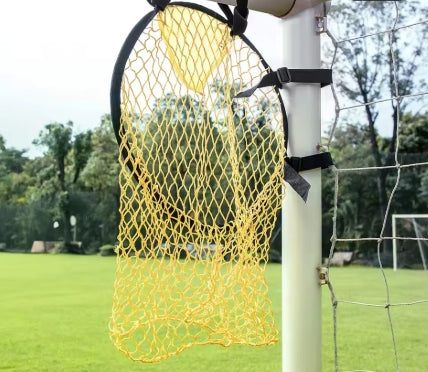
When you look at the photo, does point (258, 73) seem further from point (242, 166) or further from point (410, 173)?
point (410, 173)

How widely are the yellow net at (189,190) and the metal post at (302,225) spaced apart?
0.04 metres

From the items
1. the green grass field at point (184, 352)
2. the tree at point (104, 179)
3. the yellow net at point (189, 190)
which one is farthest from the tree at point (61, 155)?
the yellow net at point (189, 190)

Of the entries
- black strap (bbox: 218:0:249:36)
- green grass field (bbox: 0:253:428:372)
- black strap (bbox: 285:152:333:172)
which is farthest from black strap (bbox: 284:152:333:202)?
green grass field (bbox: 0:253:428:372)

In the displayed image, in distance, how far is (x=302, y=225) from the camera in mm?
998

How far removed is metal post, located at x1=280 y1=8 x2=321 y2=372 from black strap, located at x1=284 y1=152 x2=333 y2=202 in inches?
0.6

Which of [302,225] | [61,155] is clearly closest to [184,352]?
[302,225]

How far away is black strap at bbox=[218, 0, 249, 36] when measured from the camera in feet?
3.11

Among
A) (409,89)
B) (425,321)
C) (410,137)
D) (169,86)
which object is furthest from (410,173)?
(169,86)

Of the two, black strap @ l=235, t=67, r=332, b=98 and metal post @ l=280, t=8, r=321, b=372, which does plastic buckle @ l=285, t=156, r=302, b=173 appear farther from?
black strap @ l=235, t=67, r=332, b=98

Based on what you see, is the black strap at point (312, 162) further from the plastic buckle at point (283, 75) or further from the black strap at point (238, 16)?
the black strap at point (238, 16)

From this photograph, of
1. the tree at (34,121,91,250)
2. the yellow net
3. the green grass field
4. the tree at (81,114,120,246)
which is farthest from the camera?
the tree at (34,121,91,250)

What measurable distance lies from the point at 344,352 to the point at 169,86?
8.37ft

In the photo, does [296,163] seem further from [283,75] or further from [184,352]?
[184,352]

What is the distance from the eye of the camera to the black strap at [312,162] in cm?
99
